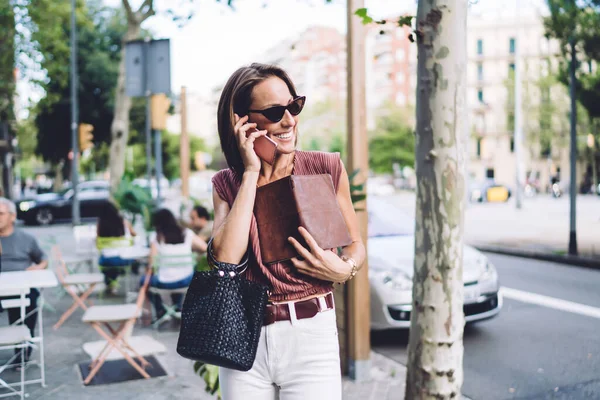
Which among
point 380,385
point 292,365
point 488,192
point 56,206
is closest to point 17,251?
point 380,385

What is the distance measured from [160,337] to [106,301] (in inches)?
90.5

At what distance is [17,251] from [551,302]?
22.4 feet

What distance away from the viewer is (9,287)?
4.64 meters

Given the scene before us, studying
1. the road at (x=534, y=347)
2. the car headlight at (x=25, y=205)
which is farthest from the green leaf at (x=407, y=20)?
the car headlight at (x=25, y=205)

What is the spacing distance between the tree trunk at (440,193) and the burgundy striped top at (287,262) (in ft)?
3.33

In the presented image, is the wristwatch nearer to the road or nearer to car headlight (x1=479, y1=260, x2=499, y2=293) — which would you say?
the road

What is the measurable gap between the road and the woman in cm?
363

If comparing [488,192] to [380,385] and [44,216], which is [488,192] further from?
[380,385]

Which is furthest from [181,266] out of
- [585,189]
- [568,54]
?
[585,189]

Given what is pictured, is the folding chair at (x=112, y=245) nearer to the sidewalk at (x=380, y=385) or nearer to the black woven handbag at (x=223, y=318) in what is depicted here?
the sidewalk at (x=380, y=385)

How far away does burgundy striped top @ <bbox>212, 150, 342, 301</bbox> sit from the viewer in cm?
185

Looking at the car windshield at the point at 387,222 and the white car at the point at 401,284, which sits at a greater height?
the car windshield at the point at 387,222

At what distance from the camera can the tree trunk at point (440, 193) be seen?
284 cm

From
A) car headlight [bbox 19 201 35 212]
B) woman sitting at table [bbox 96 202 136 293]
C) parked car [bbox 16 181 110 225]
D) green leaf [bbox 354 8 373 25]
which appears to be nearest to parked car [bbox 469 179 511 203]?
parked car [bbox 16 181 110 225]
